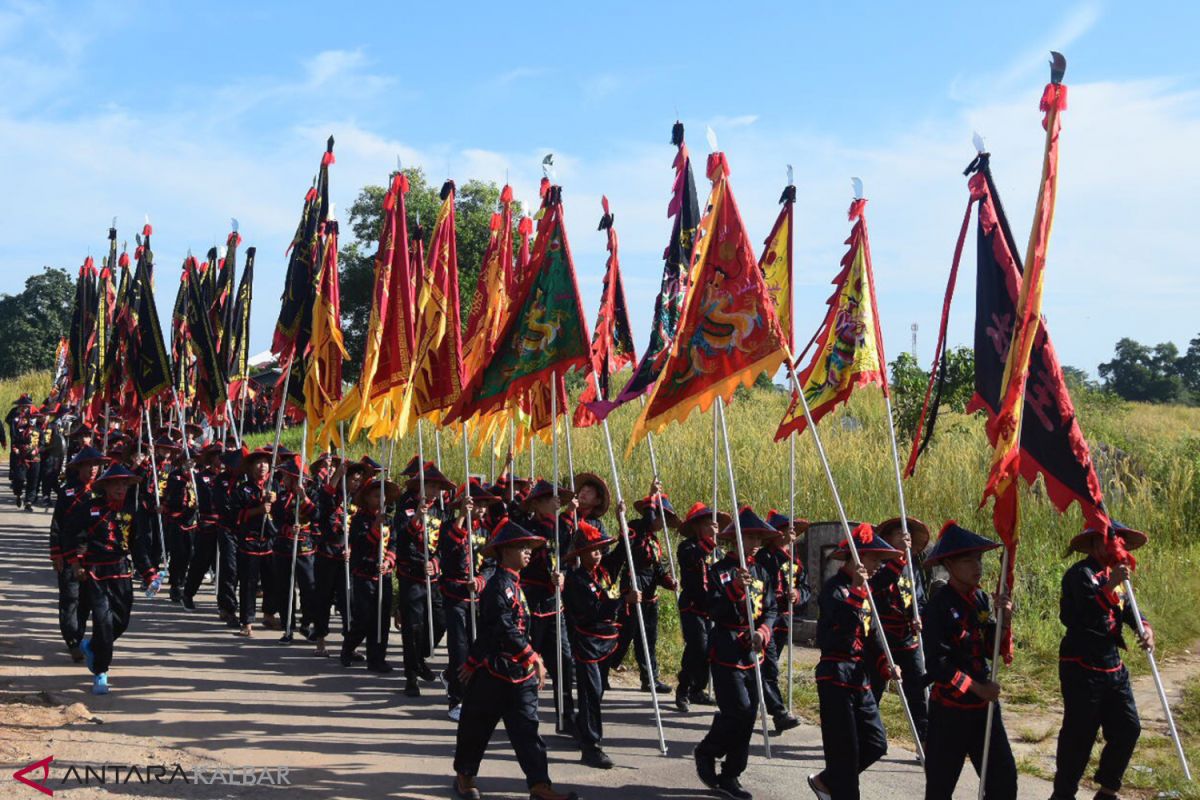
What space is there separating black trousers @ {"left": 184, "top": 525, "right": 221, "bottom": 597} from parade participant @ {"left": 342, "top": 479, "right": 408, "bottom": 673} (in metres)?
3.46

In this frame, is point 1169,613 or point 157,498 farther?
point 157,498

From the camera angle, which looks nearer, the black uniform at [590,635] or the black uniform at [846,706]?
the black uniform at [846,706]

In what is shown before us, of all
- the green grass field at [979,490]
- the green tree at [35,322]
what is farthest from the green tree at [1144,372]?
the green tree at [35,322]

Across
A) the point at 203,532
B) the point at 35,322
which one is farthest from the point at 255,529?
the point at 35,322

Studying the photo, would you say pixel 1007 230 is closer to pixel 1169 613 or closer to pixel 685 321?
pixel 685 321

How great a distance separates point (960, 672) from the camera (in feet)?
21.0

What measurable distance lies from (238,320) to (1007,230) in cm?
1160

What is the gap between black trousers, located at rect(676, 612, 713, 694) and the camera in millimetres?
9969

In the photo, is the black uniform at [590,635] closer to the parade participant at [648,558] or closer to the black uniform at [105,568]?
the parade participant at [648,558]

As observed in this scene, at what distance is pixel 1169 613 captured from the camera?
13.5 m

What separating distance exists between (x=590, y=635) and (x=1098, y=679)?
342 cm

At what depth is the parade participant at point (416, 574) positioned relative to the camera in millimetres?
10539

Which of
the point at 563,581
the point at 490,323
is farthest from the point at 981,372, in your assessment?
the point at 490,323

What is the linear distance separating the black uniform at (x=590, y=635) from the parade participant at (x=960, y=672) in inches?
105
